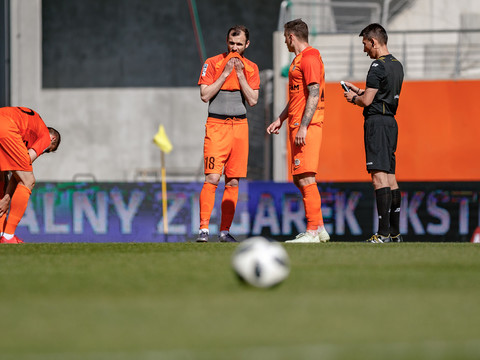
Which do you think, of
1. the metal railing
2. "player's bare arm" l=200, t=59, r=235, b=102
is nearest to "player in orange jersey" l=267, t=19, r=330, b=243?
"player's bare arm" l=200, t=59, r=235, b=102

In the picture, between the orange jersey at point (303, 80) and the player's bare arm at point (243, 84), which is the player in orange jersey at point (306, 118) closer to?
the orange jersey at point (303, 80)

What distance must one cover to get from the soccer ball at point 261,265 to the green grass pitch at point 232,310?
63mm

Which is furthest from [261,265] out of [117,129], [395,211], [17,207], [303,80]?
[117,129]

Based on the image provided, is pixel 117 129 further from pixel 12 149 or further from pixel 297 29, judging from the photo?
pixel 297 29

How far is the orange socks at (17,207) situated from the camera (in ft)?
25.0

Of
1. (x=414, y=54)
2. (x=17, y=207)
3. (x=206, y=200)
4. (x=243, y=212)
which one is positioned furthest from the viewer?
(x=414, y=54)

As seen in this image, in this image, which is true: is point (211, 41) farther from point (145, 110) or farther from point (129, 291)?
point (129, 291)

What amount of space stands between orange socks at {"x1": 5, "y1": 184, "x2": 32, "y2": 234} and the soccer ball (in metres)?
4.20

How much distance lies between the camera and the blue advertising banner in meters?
10.8

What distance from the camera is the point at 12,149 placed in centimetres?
766

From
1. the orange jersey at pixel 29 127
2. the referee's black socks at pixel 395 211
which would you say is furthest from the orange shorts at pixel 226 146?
the orange jersey at pixel 29 127

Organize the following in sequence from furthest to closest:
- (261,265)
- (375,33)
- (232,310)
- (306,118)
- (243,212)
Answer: (243,212)
(375,33)
(306,118)
(261,265)
(232,310)

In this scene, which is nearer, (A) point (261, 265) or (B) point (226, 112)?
(A) point (261, 265)

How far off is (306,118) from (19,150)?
Result: 9.10 feet
